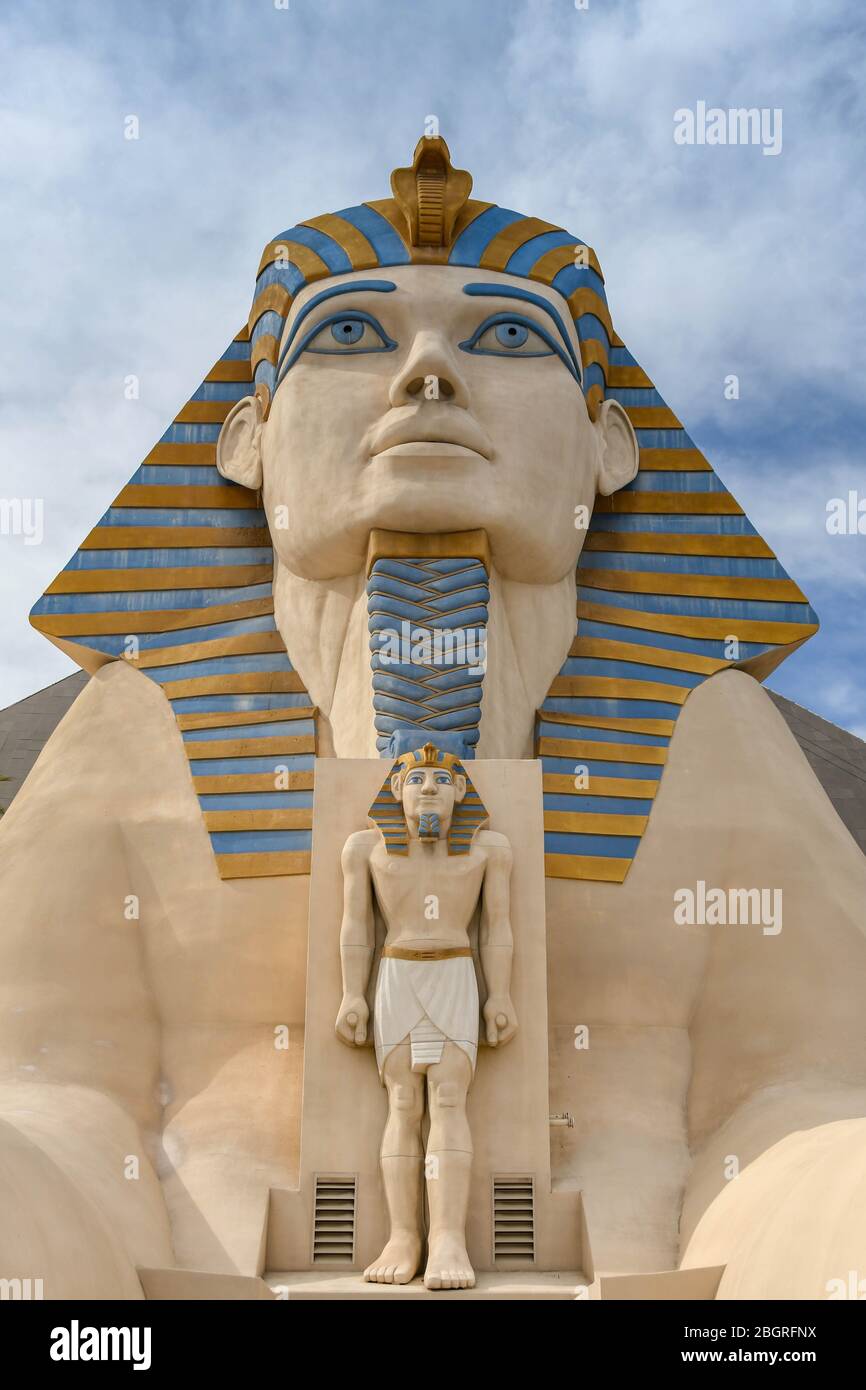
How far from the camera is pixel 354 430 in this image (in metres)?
8.31

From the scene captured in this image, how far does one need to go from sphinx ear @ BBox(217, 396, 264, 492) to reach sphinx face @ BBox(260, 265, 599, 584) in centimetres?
20

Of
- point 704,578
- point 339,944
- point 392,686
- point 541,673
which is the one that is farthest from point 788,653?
point 339,944

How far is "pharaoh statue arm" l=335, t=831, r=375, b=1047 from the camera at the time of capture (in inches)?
281

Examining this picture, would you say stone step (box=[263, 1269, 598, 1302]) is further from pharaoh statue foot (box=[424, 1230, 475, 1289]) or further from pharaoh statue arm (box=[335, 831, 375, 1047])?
pharaoh statue arm (box=[335, 831, 375, 1047])

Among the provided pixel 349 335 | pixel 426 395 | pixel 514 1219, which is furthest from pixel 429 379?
pixel 514 1219

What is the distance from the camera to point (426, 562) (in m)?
8.19

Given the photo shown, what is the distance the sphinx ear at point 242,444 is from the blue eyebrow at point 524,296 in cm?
119

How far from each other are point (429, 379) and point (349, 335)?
573mm

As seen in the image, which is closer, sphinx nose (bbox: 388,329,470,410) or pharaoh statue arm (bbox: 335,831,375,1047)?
pharaoh statue arm (bbox: 335,831,375,1047)

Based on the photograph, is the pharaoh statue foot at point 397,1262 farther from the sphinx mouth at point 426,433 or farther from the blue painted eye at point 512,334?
the blue painted eye at point 512,334

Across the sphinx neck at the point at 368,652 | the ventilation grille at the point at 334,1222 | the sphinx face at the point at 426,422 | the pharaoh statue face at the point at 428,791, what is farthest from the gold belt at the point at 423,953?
the sphinx face at the point at 426,422

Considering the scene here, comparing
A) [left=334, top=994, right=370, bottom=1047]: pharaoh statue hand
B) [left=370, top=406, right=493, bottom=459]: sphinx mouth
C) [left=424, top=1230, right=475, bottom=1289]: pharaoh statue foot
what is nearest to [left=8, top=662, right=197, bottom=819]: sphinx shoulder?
[left=334, top=994, right=370, bottom=1047]: pharaoh statue hand
